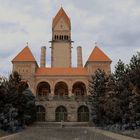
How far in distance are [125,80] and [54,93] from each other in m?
36.4

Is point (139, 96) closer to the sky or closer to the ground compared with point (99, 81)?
closer to the ground

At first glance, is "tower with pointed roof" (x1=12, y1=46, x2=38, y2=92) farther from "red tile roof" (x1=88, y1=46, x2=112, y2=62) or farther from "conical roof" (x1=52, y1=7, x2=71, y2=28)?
"conical roof" (x1=52, y1=7, x2=71, y2=28)

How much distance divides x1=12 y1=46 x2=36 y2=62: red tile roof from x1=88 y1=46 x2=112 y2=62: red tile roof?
41.7 feet

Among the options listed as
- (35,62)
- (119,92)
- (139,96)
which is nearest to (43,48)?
(35,62)

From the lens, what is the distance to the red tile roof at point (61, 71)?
6700 centimetres

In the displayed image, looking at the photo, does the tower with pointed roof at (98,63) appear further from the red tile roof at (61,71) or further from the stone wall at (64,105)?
the stone wall at (64,105)

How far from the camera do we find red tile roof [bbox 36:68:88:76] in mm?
67000

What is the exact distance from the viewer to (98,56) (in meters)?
69.9

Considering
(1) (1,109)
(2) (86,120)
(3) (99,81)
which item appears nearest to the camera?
(1) (1,109)

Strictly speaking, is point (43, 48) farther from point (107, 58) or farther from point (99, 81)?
point (99, 81)

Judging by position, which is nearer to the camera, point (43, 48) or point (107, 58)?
point (107, 58)

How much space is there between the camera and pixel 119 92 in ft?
113

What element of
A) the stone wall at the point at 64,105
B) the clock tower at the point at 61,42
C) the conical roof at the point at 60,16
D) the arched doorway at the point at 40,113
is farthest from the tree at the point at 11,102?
the conical roof at the point at 60,16

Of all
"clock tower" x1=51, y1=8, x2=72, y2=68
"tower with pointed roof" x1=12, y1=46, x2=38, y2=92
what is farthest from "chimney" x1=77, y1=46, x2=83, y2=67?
"tower with pointed roof" x1=12, y1=46, x2=38, y2=92
